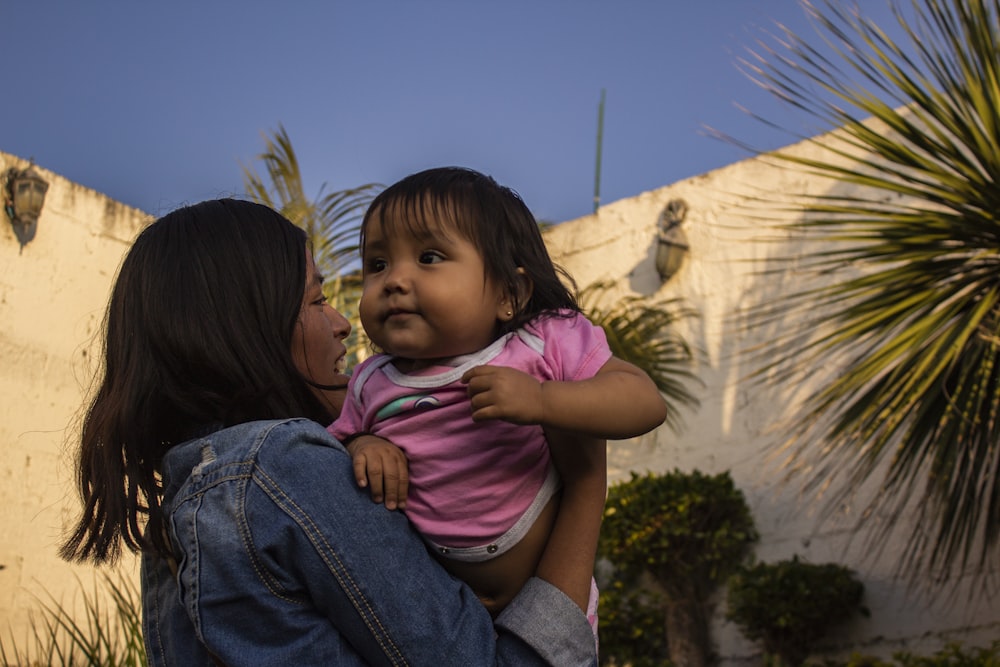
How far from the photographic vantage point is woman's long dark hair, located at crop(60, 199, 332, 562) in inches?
65.4

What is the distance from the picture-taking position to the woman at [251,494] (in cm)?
142

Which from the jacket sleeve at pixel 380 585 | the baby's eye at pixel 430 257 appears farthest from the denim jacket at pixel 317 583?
the baby's eye at pixel 430 257

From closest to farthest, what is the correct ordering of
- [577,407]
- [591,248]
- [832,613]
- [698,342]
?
1. [577,407]
2. [832,613]
3. [698,342]
4. [591,248]

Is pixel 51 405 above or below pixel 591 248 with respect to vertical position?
below

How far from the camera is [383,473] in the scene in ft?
4.95

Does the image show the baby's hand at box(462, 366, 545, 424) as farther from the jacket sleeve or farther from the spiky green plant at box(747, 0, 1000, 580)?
the spiky green plant at box(747, 0, 1000, 580)

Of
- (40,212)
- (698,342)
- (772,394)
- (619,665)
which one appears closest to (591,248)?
(698,342)

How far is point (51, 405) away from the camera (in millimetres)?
6719

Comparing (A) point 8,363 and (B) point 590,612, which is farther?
(A) point 8,363

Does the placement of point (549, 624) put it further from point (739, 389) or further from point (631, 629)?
point (739, 389)

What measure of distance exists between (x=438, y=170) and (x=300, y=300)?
1.08 ft

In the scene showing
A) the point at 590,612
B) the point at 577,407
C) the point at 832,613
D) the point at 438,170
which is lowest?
the point at 832,613

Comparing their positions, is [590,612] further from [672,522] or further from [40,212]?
[40,212]

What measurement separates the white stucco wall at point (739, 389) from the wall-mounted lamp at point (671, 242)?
0.07 meters
